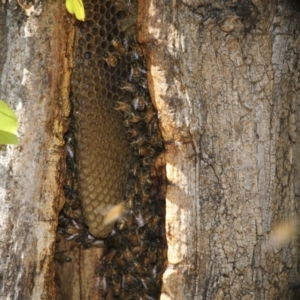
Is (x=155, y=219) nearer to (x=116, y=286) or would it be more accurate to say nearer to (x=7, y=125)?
(x=116, y=286)

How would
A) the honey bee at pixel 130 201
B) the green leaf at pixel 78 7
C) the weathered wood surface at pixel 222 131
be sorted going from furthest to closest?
the honey bee at pixel 130 201
the weathered wood surface at pixel 222 131
the green leaf at pixel 78 7

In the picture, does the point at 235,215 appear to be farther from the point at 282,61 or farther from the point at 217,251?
the point at 282,61

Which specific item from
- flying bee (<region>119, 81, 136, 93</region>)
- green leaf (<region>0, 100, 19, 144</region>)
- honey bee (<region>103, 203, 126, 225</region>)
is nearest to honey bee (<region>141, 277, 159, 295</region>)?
honey bee (<region>103, 203, 126, 225</region>)

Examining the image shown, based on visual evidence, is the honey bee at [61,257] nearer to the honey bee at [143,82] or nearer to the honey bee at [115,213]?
the honey bee at [115,213]

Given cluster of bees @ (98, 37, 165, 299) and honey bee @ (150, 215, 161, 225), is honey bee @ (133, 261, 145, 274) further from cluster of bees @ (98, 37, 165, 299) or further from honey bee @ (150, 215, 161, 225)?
honey bee @ (150, 215, 161, 225)

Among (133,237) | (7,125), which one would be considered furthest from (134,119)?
(7,125)

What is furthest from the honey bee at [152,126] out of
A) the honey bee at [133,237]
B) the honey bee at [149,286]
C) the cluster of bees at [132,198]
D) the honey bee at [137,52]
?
the honey bee at [149,286]
